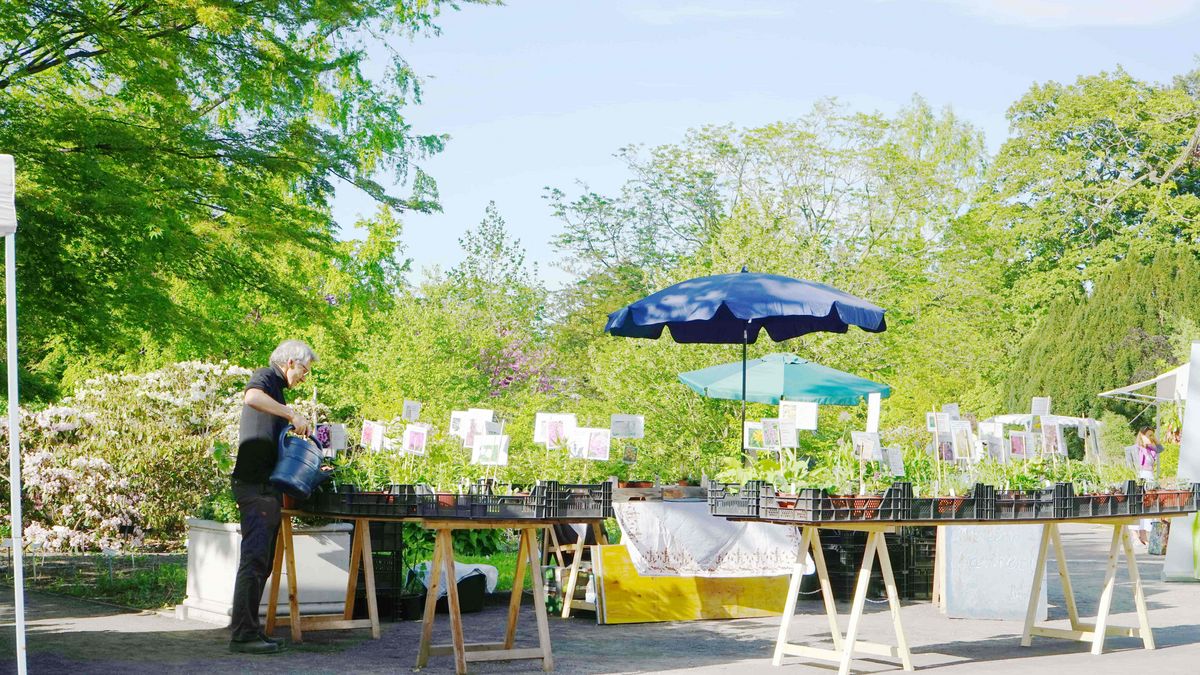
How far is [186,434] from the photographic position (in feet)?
44.2

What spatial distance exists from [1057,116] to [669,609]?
3362cm

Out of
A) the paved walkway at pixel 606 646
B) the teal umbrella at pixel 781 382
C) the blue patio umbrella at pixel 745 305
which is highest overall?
the blue patio umbrella at pixel 745 305

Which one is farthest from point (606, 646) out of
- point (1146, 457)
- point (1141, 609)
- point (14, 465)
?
point (1146, 457)

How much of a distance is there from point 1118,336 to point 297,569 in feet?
92.9

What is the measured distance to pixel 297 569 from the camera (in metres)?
8.76

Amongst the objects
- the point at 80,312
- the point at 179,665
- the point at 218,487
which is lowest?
the point at 179,665

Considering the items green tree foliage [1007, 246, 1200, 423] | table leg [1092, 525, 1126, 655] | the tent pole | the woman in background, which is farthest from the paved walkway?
green tree foliage [1007, 246, 1200, 423]

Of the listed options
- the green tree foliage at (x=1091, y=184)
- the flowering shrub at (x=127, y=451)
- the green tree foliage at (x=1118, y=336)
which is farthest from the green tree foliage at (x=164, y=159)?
the green tree foliage at (x=1091, y=184)

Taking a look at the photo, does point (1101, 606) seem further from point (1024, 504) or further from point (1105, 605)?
point (1024, 504)

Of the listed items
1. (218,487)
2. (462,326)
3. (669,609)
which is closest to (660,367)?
(218,487)

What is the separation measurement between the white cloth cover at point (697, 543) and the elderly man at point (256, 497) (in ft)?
8.00

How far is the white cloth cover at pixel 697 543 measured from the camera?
9016mm

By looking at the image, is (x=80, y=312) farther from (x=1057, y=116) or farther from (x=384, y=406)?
(x=1057, y=116)

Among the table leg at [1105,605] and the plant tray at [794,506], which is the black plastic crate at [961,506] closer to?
the plant tray at [794,506]
